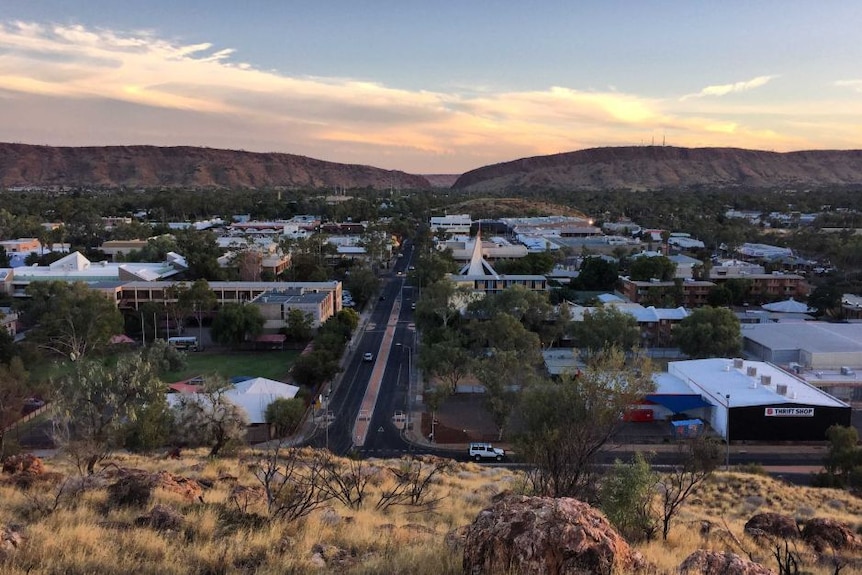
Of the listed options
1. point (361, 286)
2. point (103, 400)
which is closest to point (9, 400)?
point (103, 400)

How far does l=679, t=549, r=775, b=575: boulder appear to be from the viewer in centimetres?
669

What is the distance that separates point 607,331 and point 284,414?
2078cm

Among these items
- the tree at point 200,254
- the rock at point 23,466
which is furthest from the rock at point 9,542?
the tree at point 200,254

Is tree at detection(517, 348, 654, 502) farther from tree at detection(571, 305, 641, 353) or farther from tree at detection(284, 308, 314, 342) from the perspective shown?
tree at detection(284, 308, 314, 342)

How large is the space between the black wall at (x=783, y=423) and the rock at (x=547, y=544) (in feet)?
95.5

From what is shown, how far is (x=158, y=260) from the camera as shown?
77.8 meters

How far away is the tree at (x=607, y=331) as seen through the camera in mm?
41375

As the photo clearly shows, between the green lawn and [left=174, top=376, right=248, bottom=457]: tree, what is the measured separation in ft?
43.6

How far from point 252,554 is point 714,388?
31.9m

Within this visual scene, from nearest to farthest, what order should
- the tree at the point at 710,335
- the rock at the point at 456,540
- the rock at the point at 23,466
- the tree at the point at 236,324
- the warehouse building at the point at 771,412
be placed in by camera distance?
1. the rock at the point at 456,540
2. the rock at the point at 23,466
3. the warehouse building at the point at 771,412
4. the tree at the point at 710,335
5. the tree at the point at 236,324

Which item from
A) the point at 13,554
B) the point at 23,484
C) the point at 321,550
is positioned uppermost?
the point at 13,554

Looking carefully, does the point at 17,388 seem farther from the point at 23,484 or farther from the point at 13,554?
the point at 13,554

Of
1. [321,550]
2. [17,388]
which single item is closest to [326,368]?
[17,388]

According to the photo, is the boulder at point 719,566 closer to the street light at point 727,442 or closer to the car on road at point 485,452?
the car on road at point 485,452
